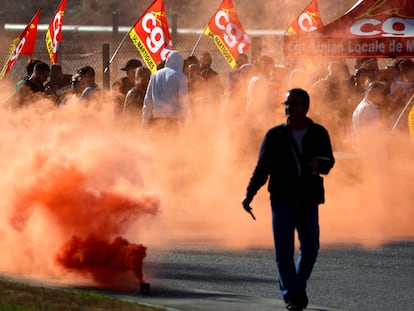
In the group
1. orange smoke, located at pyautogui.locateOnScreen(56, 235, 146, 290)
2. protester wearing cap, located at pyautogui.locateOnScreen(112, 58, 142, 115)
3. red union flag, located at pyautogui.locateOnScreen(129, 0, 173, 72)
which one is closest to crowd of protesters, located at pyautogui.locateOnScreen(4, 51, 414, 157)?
protester wearing cap, located at pyautogui.locateOnScreen(112, 58, 142, 115)

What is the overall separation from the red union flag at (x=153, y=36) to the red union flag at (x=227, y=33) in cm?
169

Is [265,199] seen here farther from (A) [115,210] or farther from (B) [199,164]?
(A) [115,210]

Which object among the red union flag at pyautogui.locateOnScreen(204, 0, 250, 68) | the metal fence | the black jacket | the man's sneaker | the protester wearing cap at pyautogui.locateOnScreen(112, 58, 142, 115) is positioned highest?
the metal fence

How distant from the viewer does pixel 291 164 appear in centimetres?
936

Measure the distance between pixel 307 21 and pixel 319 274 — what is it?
35.9 feet

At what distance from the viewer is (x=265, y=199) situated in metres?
17.5

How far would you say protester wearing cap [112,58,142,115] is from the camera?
18.1 m

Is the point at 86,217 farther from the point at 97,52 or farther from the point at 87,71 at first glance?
the point at 97,52

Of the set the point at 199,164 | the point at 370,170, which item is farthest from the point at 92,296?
the point at 199,164

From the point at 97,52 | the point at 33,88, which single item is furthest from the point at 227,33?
the point at 97,52

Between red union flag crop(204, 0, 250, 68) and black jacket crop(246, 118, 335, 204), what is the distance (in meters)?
12.5

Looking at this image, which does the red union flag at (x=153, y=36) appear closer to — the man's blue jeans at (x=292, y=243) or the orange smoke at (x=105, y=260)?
the orange smoke at (x=105, y=260)

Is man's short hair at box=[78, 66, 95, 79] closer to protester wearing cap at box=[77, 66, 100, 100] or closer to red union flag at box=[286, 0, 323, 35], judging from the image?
protester wearing cap at box=[77, 66, 100, 100]

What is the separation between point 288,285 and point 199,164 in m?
9.72
